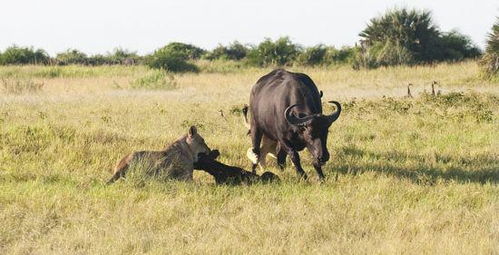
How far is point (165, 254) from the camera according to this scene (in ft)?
18.2

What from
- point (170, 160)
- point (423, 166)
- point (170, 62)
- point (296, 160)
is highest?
point (170, 62)

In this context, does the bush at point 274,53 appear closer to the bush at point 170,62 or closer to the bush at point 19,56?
the bush at point 170,62

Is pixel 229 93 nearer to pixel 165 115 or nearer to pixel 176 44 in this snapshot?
pixel 165 115

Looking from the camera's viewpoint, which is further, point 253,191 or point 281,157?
point 281,157

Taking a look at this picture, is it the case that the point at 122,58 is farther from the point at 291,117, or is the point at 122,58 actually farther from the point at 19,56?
the point at 291,117

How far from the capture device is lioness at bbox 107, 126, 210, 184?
8281 mm

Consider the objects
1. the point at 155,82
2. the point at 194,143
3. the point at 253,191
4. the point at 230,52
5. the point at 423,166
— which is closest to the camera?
the point at 253,191

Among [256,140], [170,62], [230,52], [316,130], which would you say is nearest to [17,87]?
[256,140]

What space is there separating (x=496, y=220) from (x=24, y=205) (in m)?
4.62

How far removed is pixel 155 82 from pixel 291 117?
18.5 metres

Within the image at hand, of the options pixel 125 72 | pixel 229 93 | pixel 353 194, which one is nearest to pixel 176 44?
pixel 125 72

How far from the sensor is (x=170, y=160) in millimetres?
8570

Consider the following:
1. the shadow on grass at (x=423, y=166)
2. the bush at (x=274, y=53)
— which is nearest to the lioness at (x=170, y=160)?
the shadow on grass at (x=423, y=166)

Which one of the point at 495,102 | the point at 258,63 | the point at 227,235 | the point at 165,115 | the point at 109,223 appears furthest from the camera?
the point at 258,63
